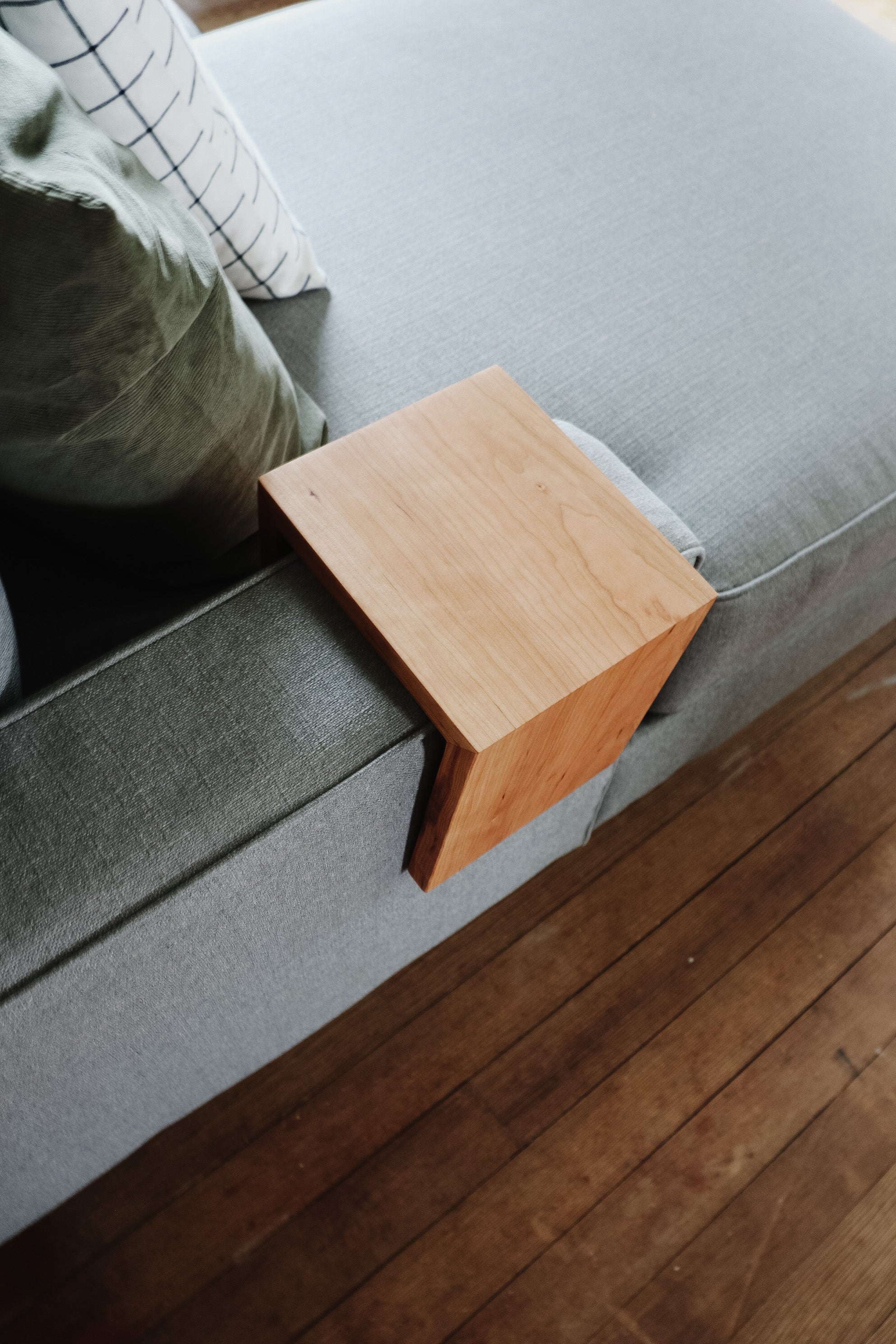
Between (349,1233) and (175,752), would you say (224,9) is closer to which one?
(175,752)

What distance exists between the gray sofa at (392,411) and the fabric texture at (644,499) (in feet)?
0.41

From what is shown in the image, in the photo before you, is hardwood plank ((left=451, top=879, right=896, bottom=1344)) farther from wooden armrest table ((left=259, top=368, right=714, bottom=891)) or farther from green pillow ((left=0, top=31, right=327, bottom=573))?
green pillow ((left=0, top=31, right=327, bottom=573))

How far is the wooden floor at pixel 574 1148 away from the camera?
96cm

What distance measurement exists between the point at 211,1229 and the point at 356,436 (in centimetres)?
85

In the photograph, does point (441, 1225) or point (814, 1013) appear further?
point (814, 1013)

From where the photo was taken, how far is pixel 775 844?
129 cm

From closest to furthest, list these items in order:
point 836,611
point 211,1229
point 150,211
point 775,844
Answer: point 150,211, point 211,1229, point 836,611, point 775,844

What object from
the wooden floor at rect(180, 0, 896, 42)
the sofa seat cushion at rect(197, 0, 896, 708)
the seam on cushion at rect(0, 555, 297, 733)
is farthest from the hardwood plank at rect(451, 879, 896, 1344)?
the wooden floor at rect(180, 0, 896, 42)

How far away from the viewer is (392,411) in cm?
98

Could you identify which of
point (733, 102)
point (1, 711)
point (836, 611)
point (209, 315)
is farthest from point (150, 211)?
point (733, 102)

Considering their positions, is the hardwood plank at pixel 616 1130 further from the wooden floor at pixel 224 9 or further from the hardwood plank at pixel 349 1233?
the wooden floor at pixel 224 9

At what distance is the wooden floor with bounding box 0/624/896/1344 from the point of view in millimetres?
965

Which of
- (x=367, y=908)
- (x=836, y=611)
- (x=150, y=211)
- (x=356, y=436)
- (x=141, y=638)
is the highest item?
(x=150, y=211)

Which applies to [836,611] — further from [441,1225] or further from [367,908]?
[441,1225]
